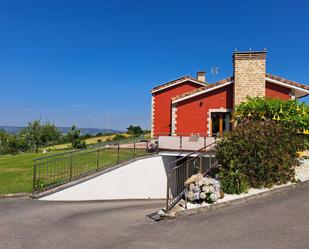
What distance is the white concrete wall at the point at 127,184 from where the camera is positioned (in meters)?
9.47

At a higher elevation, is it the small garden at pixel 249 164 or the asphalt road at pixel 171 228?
the small garden at pixel 249 164

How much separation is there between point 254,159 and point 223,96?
347 inches

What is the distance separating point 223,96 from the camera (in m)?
15.5

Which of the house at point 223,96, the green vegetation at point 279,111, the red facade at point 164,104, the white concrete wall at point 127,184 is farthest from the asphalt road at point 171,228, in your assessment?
the red facade at point 164,104

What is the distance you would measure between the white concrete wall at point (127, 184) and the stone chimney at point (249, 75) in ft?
18.4

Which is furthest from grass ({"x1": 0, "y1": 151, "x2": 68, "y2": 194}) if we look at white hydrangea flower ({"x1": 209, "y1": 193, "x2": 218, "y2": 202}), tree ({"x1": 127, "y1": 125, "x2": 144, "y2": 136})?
tree ({"x1": 127, "y1": 125, "x2": 144, "y2": 136})

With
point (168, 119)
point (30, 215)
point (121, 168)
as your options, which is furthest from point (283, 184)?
point (168, 119)

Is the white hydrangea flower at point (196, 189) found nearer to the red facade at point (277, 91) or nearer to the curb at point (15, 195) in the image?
the curb at point (15, 195)

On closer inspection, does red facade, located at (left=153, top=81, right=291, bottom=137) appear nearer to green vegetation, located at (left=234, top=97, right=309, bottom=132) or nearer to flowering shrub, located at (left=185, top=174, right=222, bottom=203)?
green vegetation, located at (left=234, top=97, right=309, bottom=132)

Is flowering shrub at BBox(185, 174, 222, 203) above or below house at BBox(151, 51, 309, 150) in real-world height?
below

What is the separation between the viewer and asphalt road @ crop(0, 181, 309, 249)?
178 inches

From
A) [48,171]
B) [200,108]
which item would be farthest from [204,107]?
[48,171]

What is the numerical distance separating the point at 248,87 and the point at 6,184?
42.3 feet

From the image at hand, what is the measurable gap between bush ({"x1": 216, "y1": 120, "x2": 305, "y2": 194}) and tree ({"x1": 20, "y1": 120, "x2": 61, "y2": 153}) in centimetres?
2765
